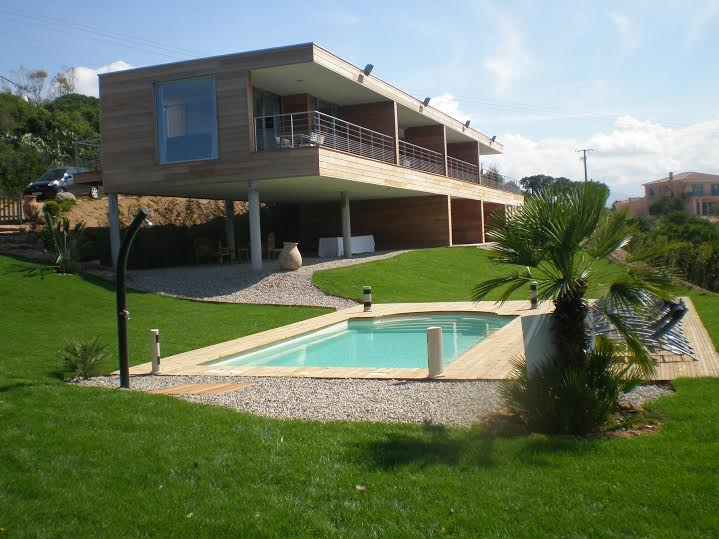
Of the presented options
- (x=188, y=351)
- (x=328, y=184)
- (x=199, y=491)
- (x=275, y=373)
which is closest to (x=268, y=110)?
(x=328, y=184)

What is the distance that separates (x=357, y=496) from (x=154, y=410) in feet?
9.75

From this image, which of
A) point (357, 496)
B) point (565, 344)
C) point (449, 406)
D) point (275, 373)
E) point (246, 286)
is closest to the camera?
point (357, 496)

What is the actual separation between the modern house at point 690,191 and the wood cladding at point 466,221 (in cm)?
5662

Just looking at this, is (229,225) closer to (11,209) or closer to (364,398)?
(11,209)

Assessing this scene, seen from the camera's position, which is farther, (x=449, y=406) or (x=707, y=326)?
(x=707, y=326)

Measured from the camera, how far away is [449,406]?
24.2 feet

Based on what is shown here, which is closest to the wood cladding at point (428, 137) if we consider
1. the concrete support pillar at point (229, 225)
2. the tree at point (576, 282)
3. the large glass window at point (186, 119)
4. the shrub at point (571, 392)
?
the concrete support pillar at point (229, 225)

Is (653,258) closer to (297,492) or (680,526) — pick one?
(680,526)

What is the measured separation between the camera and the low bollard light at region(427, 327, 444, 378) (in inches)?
364

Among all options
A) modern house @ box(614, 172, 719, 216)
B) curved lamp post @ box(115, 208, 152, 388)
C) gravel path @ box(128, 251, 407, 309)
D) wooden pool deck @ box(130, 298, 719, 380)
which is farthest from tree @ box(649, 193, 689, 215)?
curved lamp post @ box(115, 208, 152, 388)

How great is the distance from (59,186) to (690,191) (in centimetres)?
8731

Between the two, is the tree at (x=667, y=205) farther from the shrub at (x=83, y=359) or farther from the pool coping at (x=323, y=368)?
the shrub at (x=83, y=359)

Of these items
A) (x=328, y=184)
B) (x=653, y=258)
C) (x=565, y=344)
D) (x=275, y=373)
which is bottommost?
(x=275, y=373)

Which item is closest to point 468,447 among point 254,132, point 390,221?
point 254,132
